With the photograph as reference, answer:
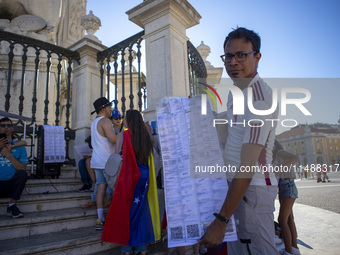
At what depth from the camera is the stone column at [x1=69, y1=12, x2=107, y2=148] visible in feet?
18.9

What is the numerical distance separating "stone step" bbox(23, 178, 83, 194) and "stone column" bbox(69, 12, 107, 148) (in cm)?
137

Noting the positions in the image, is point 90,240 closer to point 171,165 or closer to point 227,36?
point 171,165

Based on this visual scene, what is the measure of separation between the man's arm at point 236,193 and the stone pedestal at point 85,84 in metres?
4.97

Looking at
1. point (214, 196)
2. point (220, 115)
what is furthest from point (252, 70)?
point (214, 196)

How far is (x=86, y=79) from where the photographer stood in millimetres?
5879

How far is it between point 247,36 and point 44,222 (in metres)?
3.13

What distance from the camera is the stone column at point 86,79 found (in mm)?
5766

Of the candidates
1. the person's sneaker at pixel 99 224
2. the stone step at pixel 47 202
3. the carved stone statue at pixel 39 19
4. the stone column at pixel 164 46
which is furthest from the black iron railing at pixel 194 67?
the carved stone statue at pixel 39 19

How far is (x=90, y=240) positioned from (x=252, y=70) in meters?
2.56

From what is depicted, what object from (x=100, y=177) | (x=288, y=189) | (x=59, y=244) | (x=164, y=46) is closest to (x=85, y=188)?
(x=100, y=177)

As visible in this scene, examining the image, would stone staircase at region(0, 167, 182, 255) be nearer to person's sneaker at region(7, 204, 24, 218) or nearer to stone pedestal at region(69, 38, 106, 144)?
person's sneaker at region(7, 204, 24, 218)

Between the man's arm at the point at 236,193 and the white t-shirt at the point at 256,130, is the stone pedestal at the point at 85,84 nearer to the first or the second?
the white t-shirt at the point at 256,130

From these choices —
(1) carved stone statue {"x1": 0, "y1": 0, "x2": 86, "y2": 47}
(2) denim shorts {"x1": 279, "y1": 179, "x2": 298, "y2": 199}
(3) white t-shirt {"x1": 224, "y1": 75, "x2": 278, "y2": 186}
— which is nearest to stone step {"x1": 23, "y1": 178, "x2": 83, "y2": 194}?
(2) denim shorts {"x1": 279, "y1": 179, "x2": 298, "y2": 199}

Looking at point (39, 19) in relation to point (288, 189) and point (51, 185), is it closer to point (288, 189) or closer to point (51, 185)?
point (51, 185)
